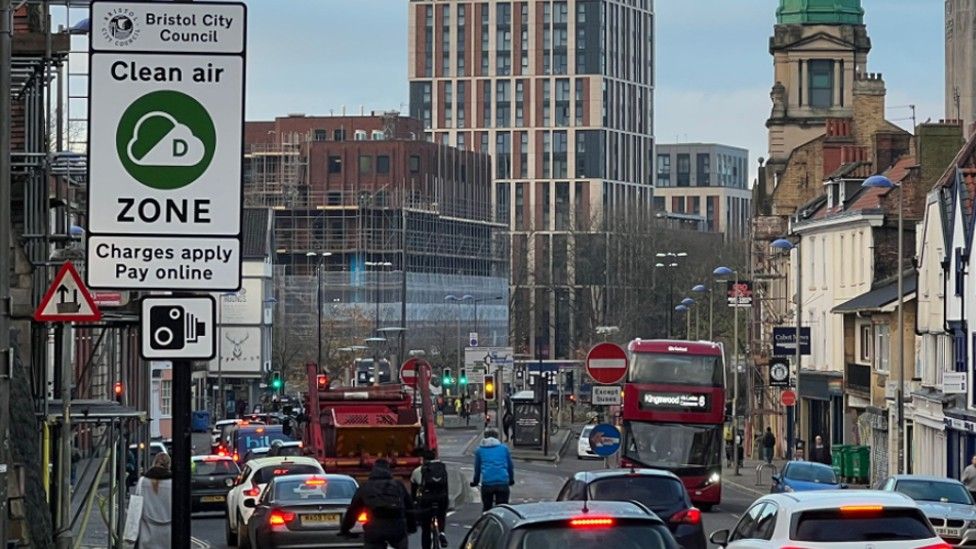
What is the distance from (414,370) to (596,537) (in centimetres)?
3040

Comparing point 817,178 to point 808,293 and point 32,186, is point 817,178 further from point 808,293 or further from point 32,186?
point 32,186

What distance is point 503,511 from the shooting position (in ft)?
51.1

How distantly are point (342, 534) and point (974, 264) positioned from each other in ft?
128

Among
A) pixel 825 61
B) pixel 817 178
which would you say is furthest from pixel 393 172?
pixel 817 178

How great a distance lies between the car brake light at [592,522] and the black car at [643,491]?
9.79 m

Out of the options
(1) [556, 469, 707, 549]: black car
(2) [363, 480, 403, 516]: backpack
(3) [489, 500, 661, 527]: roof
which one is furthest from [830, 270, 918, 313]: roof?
(3) [489, 500, 661, 527]: roof

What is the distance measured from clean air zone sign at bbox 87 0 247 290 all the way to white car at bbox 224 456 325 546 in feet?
69.4

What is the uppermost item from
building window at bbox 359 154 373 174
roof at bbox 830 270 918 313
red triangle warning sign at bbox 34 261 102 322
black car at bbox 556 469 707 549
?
building window at bbox 359 154 373 174

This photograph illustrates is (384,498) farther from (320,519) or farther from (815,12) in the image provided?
(815,12)

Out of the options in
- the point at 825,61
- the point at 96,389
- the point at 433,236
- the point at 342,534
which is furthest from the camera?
the point at 433,236

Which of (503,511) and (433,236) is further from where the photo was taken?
(433,236)

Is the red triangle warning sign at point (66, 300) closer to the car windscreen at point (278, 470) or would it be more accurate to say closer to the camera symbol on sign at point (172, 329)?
the camera symbol on sign at point (172, 329)

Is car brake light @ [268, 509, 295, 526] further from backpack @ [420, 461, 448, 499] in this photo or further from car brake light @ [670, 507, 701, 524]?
car brake light @ [670, 507, 701, 524]

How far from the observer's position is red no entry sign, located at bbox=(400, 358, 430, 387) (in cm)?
4403
